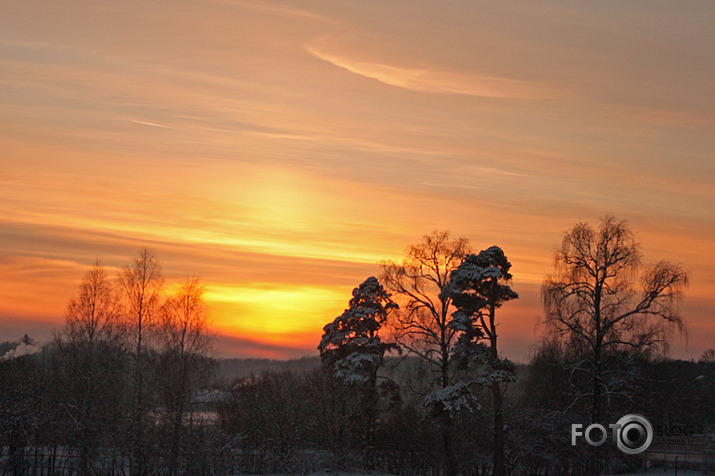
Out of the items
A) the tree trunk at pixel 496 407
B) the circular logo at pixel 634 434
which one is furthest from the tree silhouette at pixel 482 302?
the circular logo at pixel 634 434

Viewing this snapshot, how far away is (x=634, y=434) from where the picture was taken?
54.9 m

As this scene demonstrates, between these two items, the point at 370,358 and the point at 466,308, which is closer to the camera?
the point at 466,308

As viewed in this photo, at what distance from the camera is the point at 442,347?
169 ft

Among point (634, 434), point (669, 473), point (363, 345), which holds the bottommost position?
point (669, 473)

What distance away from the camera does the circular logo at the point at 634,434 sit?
53719mm

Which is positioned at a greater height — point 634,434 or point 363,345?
point 363,345

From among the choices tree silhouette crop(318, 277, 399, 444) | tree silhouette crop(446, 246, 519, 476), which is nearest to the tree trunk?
tree silhouette crop(446, 246, 519, 476)

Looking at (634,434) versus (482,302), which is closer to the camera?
(482,302)

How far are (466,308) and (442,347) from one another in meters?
5.88

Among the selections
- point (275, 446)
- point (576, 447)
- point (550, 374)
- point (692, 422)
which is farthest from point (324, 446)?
point (692, 422)

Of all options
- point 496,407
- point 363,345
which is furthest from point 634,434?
point 363,345

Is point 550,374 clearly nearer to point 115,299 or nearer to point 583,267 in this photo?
point 583,267

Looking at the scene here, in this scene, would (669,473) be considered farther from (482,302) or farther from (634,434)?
(482,302)

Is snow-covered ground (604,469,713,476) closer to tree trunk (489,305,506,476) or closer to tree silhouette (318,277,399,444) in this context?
tree trunk (489,305,506,476)
